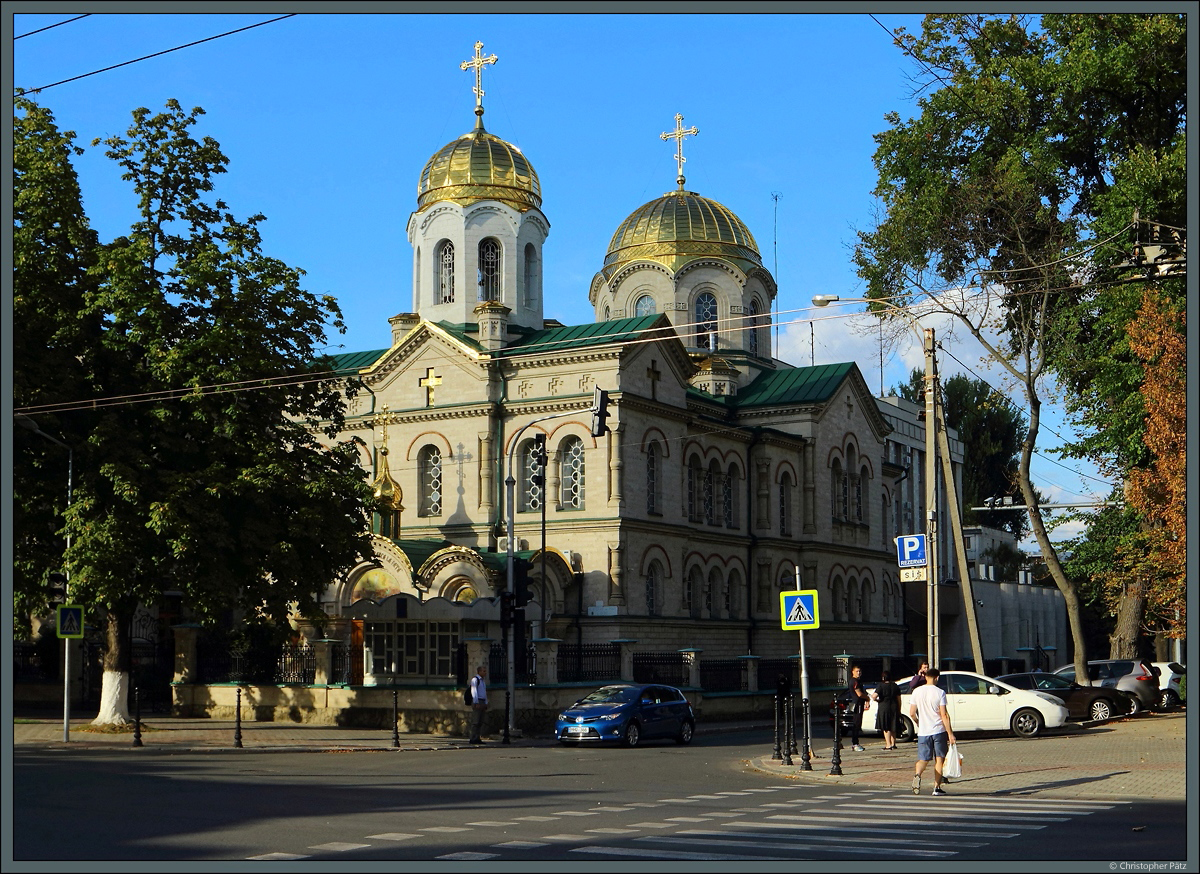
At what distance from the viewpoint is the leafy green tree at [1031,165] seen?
103 feet

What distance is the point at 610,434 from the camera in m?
42.4

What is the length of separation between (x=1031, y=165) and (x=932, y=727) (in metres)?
19.4

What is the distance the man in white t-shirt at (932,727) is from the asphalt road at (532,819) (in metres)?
0.51

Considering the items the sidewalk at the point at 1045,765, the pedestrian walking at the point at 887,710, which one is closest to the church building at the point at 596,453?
the pedestrian walking at the point at 887,710

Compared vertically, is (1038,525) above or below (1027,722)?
above

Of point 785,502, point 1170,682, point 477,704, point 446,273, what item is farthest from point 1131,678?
point 446,273

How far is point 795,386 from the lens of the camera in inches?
2122

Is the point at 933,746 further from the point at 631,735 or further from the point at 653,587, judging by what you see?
the point at 653,587

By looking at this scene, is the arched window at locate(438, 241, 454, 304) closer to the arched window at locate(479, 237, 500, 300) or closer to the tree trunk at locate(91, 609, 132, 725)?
the arched window at locate(479, 237, 500, 300)

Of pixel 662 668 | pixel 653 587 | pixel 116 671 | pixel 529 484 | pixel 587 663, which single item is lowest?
pixel 662 668

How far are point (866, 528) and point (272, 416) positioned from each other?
31999 mm

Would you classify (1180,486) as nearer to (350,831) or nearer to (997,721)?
(997,721)

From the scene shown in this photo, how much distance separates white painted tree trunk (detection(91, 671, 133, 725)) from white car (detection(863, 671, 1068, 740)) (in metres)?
16.1

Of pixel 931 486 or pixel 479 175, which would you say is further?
pixel 479 175
